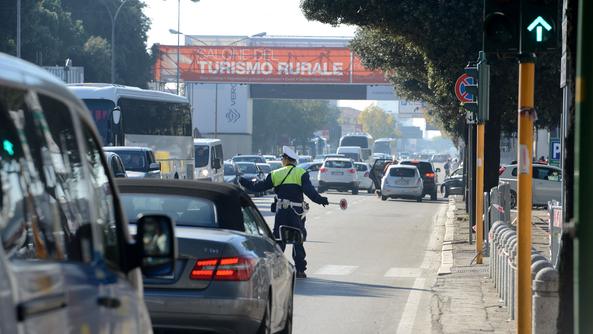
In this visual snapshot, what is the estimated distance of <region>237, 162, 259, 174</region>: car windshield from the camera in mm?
54844

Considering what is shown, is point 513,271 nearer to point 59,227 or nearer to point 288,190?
point 288,190

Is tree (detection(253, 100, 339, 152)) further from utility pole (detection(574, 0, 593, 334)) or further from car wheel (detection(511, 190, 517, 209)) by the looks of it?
utility pole (detection(574, 0, 593, 334))

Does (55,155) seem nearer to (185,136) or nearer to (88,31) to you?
(185,136)

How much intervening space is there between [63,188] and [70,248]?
20 cm

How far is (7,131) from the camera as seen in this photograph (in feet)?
12.4

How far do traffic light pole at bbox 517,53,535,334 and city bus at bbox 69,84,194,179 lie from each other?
75.3ft

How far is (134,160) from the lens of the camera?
94.8 ft

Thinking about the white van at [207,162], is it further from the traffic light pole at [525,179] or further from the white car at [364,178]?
the traffic light pole at [525,179]

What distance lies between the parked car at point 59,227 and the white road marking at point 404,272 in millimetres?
13936

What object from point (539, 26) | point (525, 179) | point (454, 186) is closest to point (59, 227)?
point (525, 179)

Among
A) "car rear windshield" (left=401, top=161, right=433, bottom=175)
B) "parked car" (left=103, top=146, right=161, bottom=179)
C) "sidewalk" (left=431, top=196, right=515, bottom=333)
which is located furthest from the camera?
"car rear windshield" (left=401, top=161, right=433, bottom=175)

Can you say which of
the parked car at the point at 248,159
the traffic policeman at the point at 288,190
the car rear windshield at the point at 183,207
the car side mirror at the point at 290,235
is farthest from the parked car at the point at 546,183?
the car rear windshield at the point at 183,207

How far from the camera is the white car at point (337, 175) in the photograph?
54625 mm

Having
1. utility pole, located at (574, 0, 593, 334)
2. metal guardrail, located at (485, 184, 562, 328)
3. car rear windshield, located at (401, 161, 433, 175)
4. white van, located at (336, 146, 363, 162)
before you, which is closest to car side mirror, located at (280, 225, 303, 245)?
metal guardrail, located at (485, 184, 562, 328)
